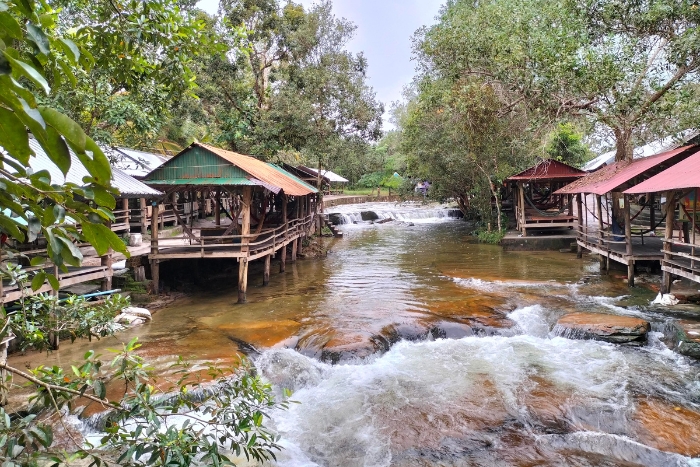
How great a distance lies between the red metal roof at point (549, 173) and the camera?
66.3 ft

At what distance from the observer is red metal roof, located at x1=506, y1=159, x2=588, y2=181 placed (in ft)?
66.3

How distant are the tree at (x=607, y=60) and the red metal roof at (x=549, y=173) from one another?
472 centimetres

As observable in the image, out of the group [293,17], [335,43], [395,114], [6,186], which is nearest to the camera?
[6,186]

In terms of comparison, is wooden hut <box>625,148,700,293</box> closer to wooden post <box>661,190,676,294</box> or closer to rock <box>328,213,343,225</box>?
wooden post <box>661,190,676,294</box>

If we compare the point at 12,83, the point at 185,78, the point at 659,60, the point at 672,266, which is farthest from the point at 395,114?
the point at 12,83

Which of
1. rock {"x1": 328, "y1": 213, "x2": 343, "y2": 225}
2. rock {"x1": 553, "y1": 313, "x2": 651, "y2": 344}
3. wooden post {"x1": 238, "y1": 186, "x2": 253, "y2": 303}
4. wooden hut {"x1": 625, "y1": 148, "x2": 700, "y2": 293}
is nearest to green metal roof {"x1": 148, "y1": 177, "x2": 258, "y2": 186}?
wooden post {"x1": 238, "y1": 186, "x2": 253, "y2": 303}

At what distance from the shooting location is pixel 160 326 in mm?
10219

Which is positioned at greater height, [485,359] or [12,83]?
[12,83]

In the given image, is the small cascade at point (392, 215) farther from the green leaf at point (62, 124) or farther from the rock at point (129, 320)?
the green leaf at point (62, 124)

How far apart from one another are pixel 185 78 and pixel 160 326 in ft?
22.5

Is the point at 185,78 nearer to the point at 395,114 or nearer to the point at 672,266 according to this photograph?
the point at 672,266

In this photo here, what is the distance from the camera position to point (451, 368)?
8.24m

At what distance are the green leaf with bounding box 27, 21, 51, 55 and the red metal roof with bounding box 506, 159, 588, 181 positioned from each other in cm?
2046

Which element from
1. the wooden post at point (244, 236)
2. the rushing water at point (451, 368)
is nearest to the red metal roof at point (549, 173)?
the rushing water at point (451, 368)
